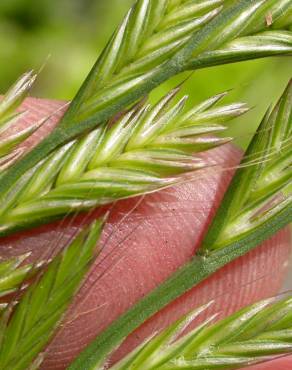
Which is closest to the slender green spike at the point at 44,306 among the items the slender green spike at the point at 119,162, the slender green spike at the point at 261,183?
the slender green spike at the point at 119,162

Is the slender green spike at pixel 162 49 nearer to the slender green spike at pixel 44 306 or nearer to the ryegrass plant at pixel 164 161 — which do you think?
the ryegrass plant at pixel 164 161

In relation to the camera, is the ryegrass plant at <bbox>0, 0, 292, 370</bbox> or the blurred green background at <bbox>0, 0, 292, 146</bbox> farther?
the blurred green background at <bbox>0, 0, 292, 146</bbox>

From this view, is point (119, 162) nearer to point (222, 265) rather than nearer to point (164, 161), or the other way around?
point (164, 161)

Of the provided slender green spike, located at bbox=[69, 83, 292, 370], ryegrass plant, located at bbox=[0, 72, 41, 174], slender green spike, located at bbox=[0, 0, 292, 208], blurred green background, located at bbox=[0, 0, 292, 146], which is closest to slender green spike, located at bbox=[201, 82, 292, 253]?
slender green spike, located at bbox=[69, 83, 292, 370]

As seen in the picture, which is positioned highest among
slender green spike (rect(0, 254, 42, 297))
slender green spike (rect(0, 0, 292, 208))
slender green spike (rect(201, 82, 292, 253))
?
slender green spike (rect(0, 0, 292, 208))

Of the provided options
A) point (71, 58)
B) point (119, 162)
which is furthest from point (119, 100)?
point (71, 58)

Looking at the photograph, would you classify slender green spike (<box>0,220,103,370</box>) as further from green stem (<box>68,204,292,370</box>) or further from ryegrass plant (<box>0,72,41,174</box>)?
ryegrass plant (<box>0,72,41,174</box>)
